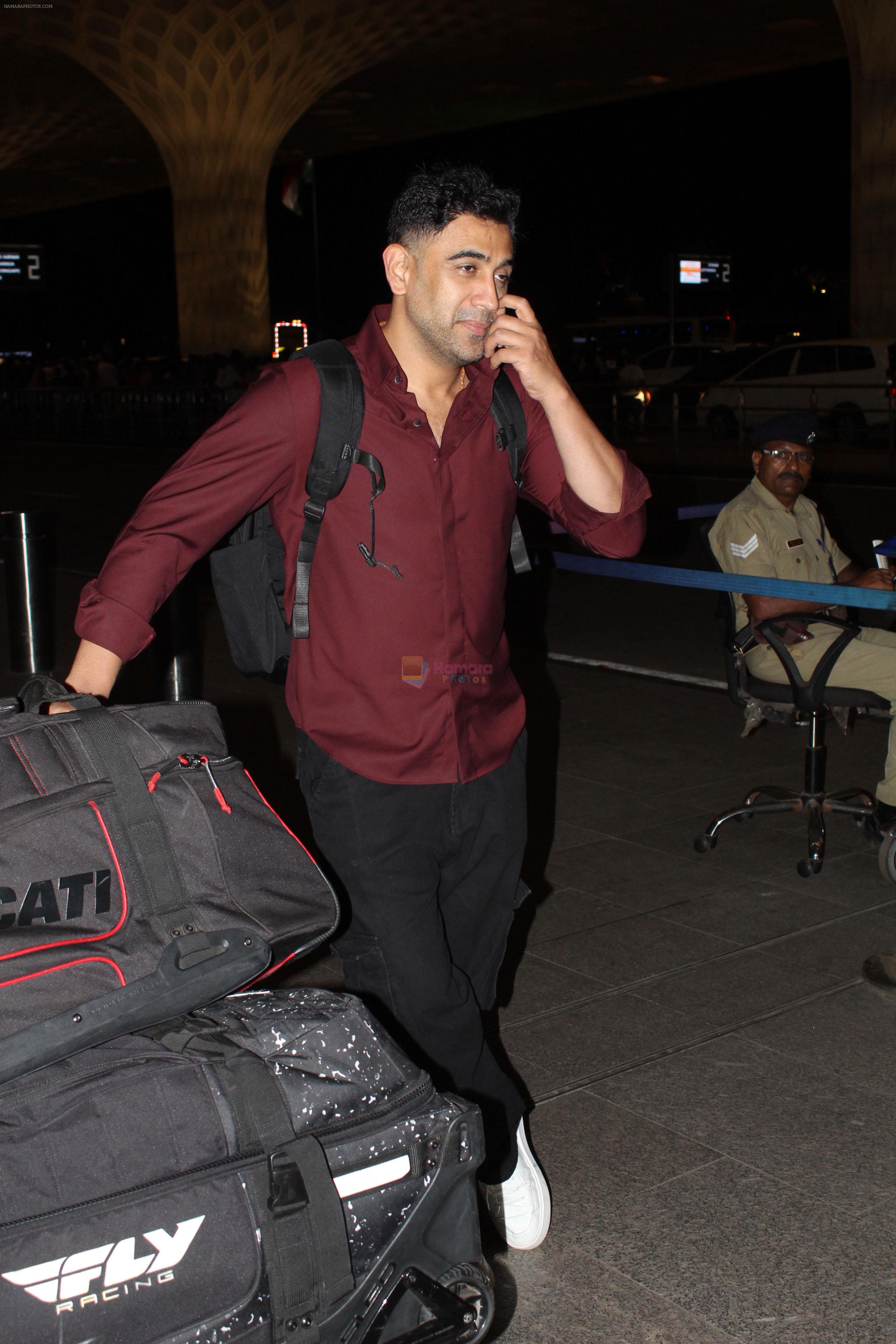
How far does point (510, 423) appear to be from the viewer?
9.19 feet

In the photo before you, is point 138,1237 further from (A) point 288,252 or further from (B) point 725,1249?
(A) point 288,252

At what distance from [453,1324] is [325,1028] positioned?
0.45m

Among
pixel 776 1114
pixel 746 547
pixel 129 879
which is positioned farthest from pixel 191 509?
pixel 746 547

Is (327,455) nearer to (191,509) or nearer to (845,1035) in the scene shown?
(191,509)

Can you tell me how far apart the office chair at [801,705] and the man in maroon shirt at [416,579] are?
2642 millimetres

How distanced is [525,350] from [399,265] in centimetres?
31

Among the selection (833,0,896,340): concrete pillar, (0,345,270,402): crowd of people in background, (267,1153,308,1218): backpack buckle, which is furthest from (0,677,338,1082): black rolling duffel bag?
(0,345,270,402): crowd of people in background

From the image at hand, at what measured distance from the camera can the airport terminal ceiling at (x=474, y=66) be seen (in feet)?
95.4

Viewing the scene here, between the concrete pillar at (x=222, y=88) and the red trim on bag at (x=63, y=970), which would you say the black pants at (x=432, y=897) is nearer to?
the red trim on bag at (x=63, y=970)

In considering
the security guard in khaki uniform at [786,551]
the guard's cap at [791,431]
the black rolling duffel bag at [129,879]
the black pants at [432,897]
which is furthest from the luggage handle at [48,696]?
the guard's cap at [791,431]


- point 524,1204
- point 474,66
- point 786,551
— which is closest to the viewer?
point 524,1204

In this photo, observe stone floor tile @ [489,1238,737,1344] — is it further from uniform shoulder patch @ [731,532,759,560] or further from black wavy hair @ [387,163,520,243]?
uniform shoulder patch @ [731,532,759,560]

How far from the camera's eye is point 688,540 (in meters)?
14.5

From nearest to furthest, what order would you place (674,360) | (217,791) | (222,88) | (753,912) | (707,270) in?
(217,791) → (753,912) → (222,88) → (674,360) → (707,270)
